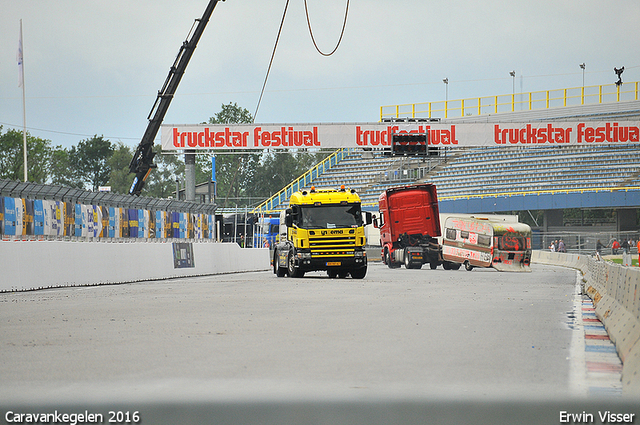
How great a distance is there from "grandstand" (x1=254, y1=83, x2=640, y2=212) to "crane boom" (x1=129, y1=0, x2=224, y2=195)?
73.2 ft

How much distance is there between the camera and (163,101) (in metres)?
41.9

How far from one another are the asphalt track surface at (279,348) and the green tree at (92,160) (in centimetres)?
11083

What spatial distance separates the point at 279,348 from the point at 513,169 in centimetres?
5865

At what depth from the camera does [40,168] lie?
306ft

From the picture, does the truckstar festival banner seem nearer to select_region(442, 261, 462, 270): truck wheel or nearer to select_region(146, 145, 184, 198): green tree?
select_region(442, 261, 462, 270): truck wheel

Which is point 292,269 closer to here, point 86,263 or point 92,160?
point 86,263

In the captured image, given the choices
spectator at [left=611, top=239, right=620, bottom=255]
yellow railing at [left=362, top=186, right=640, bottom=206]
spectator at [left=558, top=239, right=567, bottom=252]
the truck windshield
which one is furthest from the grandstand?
the truck windshield

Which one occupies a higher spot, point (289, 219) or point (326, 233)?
point (289, 219)

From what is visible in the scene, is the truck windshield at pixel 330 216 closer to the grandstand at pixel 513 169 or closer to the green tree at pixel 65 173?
the grandstand at pixel 513 169

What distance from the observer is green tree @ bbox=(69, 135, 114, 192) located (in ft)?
401

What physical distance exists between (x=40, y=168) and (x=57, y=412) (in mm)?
93127

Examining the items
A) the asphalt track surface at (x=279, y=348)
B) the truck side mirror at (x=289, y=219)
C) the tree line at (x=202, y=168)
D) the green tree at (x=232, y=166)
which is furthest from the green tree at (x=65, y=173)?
the asphalt track surface at (x=279, y=348)

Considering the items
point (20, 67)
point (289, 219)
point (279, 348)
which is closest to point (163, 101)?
point (20, 67)

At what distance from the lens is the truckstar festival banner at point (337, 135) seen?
46312mm
